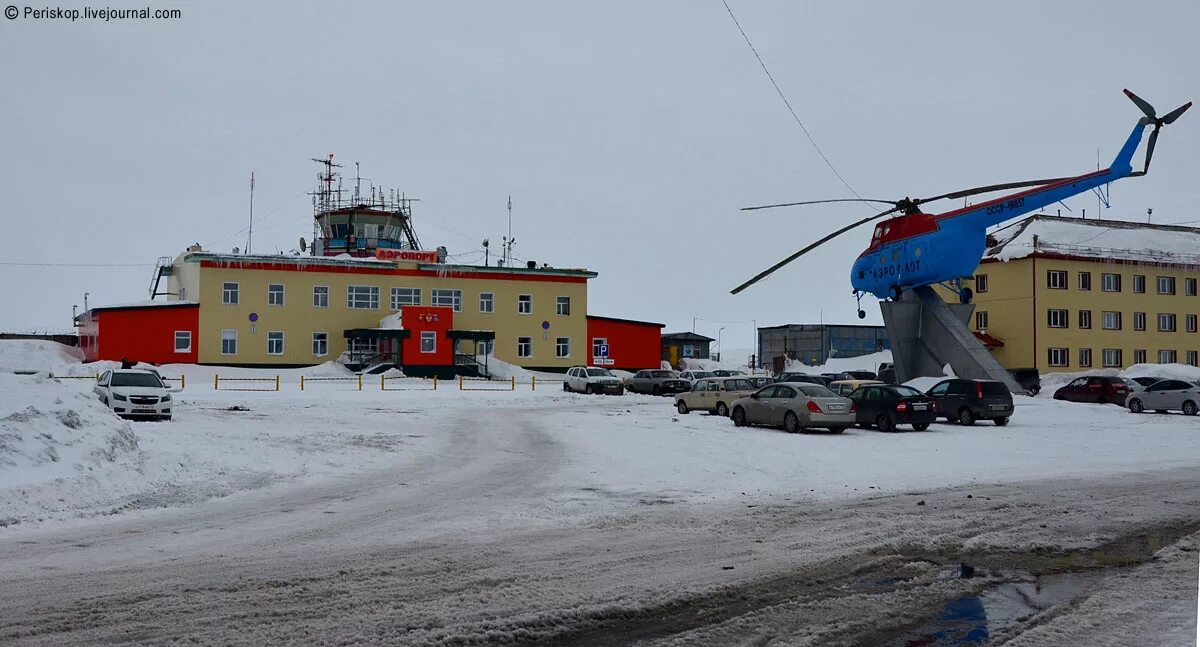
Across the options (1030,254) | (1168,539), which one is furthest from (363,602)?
(1030,254)

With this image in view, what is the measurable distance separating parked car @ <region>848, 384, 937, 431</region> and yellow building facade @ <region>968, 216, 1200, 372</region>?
4117 centimetres

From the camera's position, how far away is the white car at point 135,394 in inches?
1011

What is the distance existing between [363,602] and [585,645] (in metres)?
1.91

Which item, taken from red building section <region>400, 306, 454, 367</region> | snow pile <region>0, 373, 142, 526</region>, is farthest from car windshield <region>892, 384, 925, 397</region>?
red building section <region>400, 306, 454, 367</region>

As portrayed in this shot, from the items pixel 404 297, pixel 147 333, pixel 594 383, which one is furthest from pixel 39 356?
pixel 594 383

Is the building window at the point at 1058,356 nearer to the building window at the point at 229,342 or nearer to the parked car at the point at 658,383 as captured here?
the parked car at the point at 658,383

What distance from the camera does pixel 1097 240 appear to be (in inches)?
2625

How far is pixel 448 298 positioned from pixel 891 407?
4750 centimetres

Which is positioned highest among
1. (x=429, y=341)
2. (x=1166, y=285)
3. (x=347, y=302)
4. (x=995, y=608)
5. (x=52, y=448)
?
(x=1166, y=285)

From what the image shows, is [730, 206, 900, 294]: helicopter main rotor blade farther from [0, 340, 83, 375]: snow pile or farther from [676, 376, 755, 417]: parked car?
[0, 340, 83, 375]: snow pile

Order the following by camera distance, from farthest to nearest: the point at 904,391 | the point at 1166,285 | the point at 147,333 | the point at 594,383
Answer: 1. the point at 1166,285
2. the point at 147,333
3. the point at 594,383
4. the point at 904,391

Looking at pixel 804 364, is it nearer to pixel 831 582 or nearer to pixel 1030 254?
pixel 1030 254

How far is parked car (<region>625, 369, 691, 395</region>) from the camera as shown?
158 ft

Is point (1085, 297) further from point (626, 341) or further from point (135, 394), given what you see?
point (135, 394)
